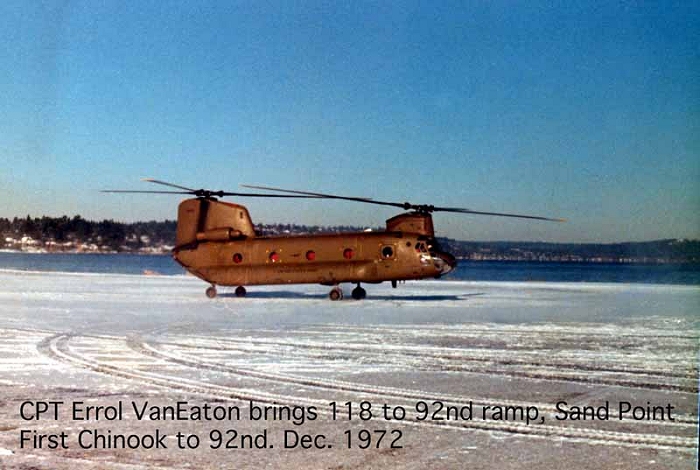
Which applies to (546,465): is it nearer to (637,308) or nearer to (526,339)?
(526,339)

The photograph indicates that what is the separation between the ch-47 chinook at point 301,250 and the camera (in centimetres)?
2352

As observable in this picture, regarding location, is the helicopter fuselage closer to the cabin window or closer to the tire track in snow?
the cabin window

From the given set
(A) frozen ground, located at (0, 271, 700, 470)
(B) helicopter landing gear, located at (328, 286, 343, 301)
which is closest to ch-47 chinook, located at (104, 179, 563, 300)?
(B) helicopter landing gear, located at (328, 286, 343, 301)

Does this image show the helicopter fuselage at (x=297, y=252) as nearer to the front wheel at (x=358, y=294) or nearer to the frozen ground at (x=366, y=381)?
the front wheel at (x=358, y=294)

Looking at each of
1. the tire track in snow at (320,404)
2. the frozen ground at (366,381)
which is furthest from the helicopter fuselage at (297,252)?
the tire track in snow at (320,404)

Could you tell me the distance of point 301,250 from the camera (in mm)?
24516

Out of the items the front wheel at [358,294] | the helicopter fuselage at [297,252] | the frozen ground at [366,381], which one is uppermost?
the helicopter fuselage at [297,252]

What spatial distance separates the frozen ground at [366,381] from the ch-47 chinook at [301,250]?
4519mm

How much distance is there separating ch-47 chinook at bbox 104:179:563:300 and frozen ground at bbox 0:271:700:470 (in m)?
4.52

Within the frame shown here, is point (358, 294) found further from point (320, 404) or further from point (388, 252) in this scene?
point (320, 404)

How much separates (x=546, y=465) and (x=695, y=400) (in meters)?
3.54

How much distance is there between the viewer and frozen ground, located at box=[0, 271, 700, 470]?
621 centimetres

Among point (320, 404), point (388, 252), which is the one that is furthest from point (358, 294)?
point (320, 404)

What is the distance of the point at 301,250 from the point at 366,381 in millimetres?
15241
